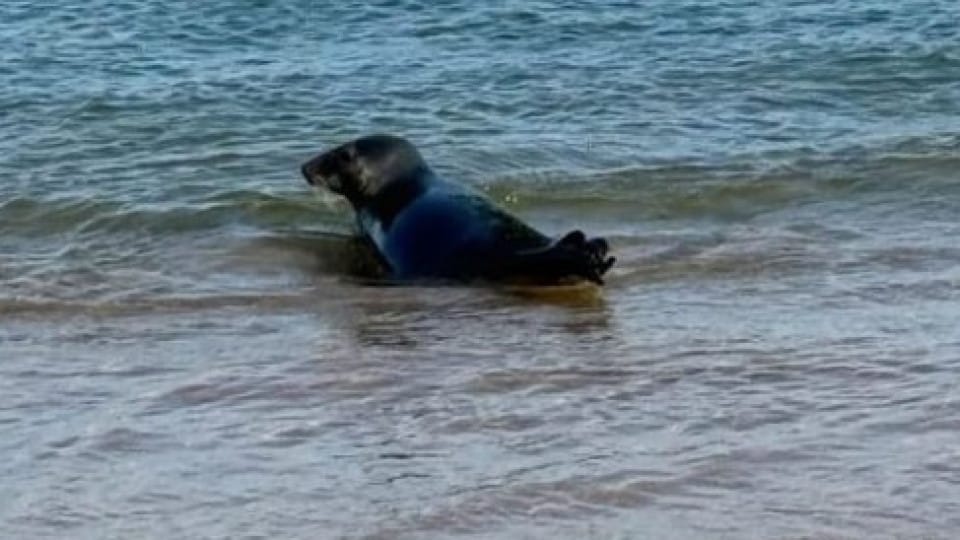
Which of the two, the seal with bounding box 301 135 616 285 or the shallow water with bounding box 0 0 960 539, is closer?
the shallow water with bounding box 0 0 960 539

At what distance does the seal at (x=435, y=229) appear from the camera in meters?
7.41

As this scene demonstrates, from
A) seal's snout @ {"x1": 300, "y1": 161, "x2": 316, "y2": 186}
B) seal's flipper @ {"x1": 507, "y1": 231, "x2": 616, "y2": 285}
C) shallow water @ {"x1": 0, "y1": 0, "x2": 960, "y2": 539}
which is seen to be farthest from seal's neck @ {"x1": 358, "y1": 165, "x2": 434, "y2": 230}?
seal's flipper @ {"x1": 507, "y1": 231, "x2": 616, "y2": 285}

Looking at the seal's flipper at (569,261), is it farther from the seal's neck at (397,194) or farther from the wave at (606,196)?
the wave at (606,196)

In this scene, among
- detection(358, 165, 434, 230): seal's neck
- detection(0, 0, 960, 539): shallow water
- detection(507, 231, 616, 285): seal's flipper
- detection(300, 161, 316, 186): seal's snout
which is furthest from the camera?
detection(300, 161, 316, 186): seal's snout

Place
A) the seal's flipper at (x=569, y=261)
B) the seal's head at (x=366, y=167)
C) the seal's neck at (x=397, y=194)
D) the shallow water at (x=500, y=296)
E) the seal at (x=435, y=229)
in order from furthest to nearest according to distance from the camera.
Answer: the seal's head at (x=366, y=167) < the seal's neck at (x=397, y=194) < the seal at (x=435, y=229) < the seal's flipper at (x=569, y=261) < the shallow water at (x=500, y=296)

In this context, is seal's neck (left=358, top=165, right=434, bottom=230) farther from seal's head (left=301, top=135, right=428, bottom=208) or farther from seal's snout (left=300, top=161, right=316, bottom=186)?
seal's snout (left=300, top=161, right=316, bottom=186)

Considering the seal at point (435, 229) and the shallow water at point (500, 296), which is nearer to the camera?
the shallow water at point (500, 296)

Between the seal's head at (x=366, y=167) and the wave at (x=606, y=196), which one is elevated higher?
the seal's head at (x=366, y=167)

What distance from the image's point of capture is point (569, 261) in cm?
732

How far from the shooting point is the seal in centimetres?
A: 741

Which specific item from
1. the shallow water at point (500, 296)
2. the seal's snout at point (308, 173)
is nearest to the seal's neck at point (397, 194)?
the shallow water at point (500, 296)

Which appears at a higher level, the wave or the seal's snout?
the seal's snout

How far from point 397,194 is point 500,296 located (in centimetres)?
134

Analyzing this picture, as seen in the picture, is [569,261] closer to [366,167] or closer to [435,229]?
[435,229]
